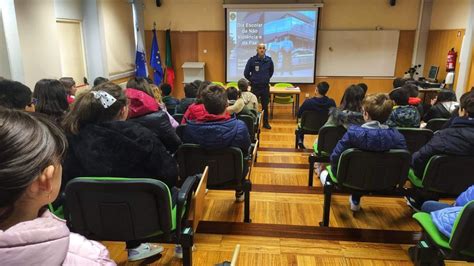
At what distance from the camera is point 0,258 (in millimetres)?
664

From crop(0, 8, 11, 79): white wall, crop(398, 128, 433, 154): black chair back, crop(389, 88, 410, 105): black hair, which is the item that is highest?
crop(0, 8, 11, 79): white wall

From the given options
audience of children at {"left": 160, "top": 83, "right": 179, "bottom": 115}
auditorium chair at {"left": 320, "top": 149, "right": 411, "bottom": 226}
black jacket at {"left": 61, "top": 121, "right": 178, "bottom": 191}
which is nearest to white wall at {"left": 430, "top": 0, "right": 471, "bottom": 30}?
auditorium chair at {"left": 320, "top": 149, "right": 411, "bottom": 226}

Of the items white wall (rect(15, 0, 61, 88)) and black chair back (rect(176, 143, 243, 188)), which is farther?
white wall (rect(15, 0, 61, 88))

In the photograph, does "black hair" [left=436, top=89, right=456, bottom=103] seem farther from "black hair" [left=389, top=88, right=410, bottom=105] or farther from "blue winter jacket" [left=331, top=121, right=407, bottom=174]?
"blue winter jacket" [left=331, top=121, right=407, bottom=174]

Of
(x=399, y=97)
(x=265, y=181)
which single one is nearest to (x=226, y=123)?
(x=265, y=181)

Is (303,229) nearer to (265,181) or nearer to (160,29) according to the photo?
(265,181)

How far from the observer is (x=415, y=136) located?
115 inches

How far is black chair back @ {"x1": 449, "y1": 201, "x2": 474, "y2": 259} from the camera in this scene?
145 cm

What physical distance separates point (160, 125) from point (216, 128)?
384 millimetres

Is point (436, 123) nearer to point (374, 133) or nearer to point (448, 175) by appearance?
point (448, 175)

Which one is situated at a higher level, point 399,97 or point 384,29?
point 384,29

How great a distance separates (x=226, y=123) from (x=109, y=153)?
96 cm

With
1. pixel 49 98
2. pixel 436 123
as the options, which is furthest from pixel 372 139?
pixel 49 98

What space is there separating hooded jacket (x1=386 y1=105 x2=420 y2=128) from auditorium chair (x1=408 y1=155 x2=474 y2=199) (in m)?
0.89
